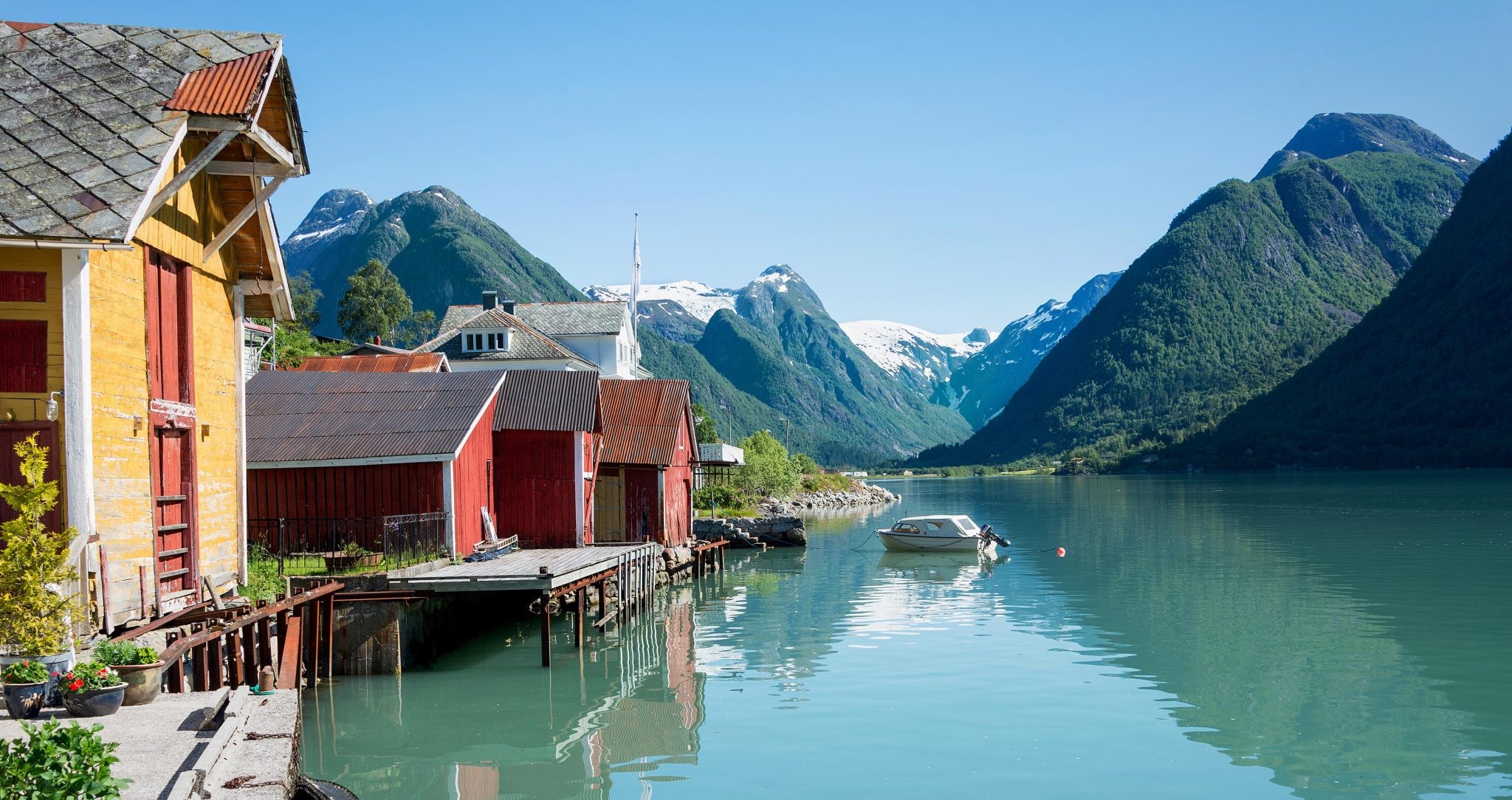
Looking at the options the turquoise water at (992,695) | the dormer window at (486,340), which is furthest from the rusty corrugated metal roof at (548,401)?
the dormer window at (486,340)

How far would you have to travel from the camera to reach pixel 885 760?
18094 mm

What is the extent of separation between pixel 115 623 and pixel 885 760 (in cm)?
1089

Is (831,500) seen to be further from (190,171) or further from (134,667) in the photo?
(134,667)

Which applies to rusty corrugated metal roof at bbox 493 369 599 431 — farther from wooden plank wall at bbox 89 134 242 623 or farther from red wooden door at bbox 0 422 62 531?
red wooden door at bbox 0 422 62 531

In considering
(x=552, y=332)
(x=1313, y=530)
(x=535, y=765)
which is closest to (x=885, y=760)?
(x=535, y=765)

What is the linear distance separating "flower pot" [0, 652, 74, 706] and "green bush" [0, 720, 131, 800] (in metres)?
4.80

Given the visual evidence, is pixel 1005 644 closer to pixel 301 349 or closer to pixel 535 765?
pixel 535 765

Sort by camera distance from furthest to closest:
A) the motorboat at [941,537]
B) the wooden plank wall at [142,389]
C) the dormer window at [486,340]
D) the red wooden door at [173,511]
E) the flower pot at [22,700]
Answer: the dormer window at [486,340]
the motorboat at [941,537]
the red wooden door at [173,511]
the wooden plank wall at [142,389]
the flower pot at [22,700]

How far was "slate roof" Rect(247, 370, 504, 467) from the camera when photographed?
30.4m

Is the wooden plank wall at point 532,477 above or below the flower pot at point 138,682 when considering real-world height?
above

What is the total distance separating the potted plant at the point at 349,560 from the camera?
26094 millimetres

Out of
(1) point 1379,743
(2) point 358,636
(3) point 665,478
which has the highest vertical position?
(3) point 665,478

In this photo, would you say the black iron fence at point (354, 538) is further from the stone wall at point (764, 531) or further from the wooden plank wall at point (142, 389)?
the stone wall at point (764, 531)

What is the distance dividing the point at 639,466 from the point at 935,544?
19.5 meters
